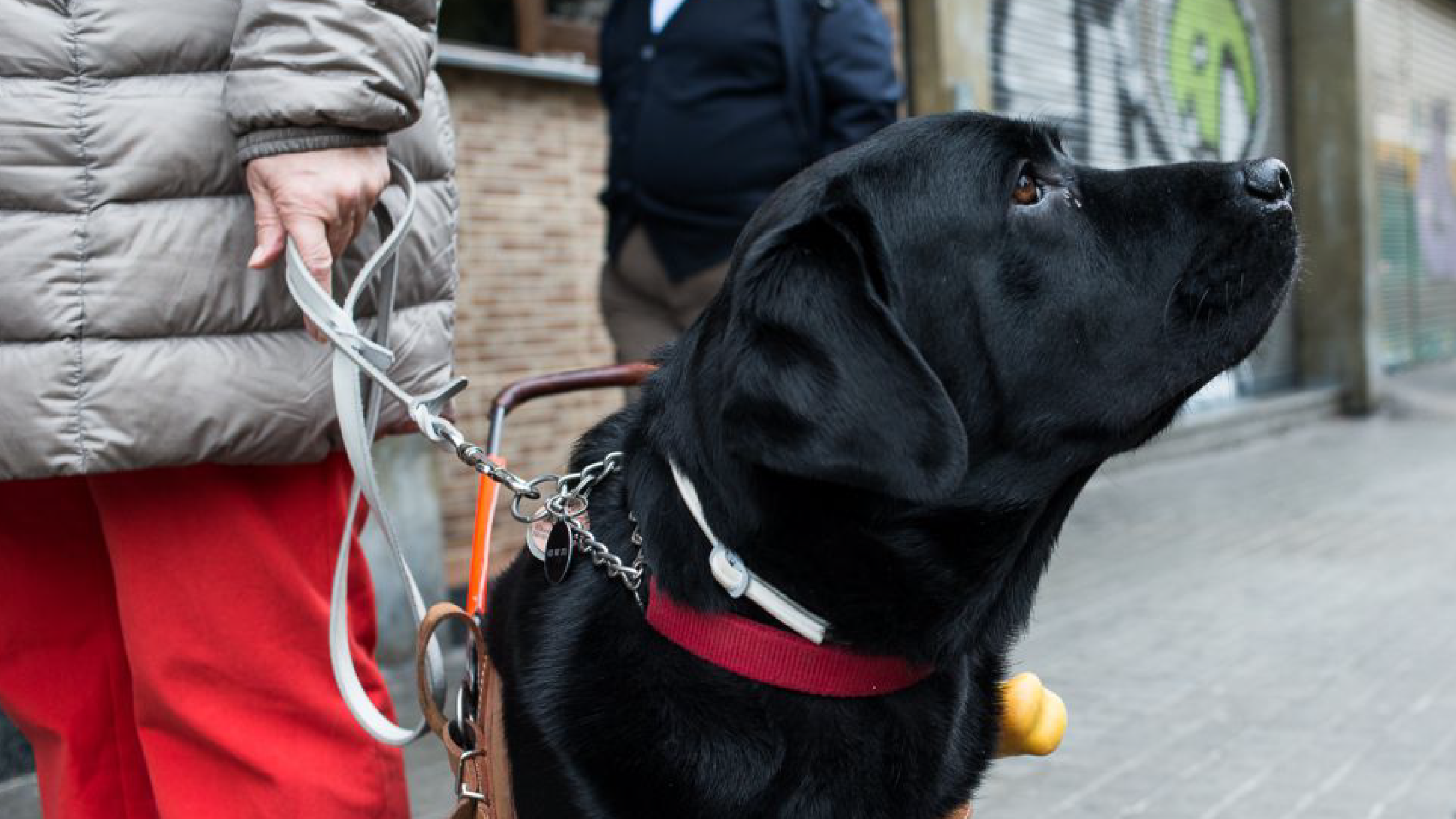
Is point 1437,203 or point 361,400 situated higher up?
point 361,400

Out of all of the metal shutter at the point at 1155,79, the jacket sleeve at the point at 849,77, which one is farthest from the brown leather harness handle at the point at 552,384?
the metal shutter at the point at 1155,79

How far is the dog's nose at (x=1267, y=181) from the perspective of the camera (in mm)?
1975

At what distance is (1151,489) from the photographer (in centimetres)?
857

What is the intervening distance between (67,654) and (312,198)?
0.76 metres

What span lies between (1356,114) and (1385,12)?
367cm

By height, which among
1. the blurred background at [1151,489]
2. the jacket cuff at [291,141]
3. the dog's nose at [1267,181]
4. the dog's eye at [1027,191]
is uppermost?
the jacket cuff at [291,141]

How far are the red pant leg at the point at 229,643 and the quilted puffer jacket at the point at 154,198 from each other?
4.8 inches

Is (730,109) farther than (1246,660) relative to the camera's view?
No

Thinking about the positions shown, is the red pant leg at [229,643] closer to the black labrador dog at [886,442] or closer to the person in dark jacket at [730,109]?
the black labrador dog at [886,442]

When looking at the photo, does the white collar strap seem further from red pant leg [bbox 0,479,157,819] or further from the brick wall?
the brick wall

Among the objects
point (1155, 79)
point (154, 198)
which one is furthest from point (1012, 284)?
point (1155, 79)

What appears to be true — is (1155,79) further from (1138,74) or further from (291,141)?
(291,141)

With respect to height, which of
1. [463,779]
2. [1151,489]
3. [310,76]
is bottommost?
[1151,489]

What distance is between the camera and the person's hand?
1.81 m
